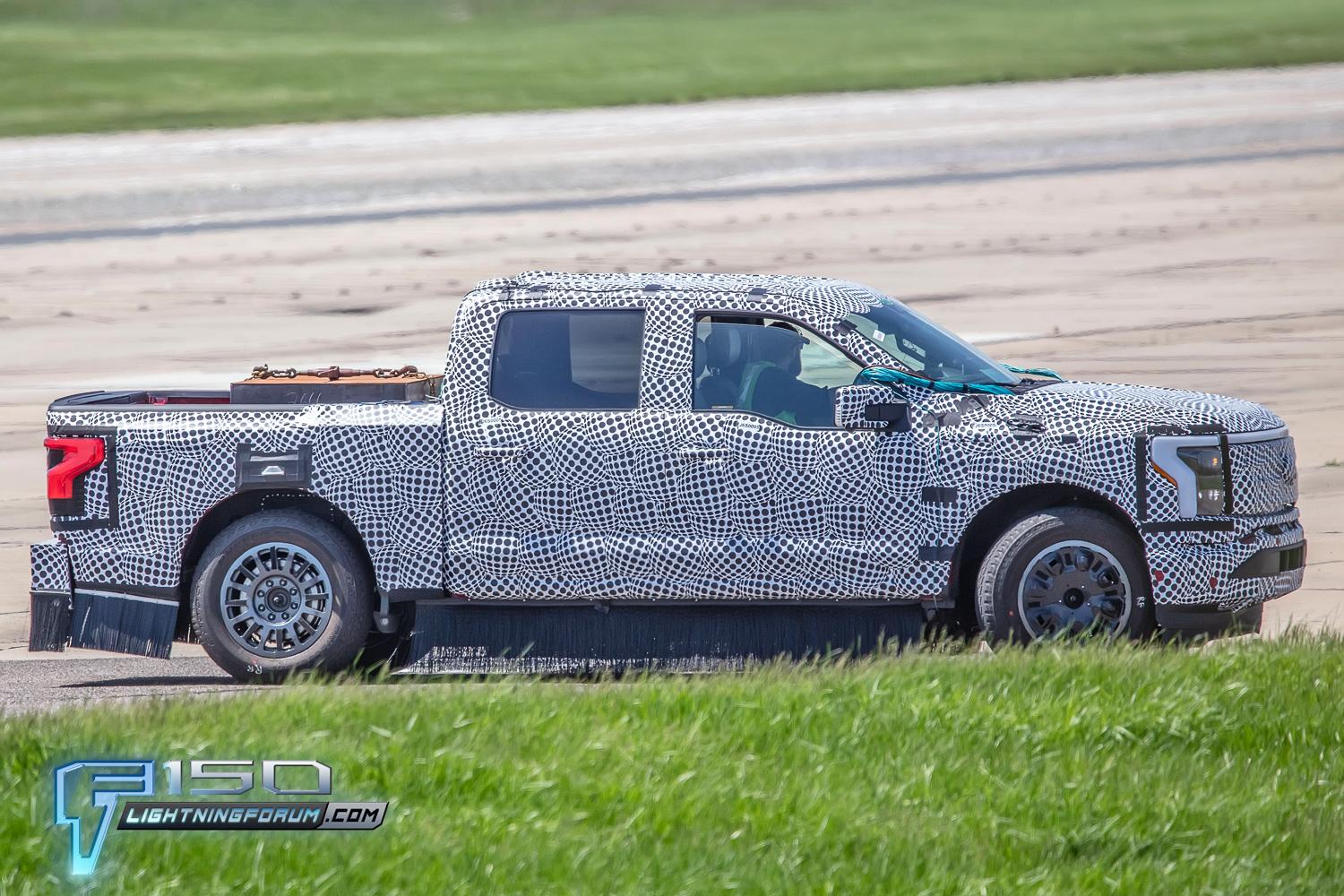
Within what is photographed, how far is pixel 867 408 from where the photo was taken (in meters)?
9.18

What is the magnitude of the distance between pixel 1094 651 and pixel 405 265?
2061 cm

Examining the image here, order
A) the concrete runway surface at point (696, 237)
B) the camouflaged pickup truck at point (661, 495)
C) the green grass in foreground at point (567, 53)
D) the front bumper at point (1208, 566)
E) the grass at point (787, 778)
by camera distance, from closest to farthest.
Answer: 1. the grass at point (787, 778)
2. the front bumper at point (1208, 566)
3. the camouflaged pickup truck at point (661, 495)
4. the concrete runway surface at point (696, 237)
5. the green grass in foreground at point (567, 53)

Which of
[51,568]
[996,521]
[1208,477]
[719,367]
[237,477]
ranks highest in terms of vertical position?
[719,367]

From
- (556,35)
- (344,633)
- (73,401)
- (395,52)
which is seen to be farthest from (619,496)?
(556,35)

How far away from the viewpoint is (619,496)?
30.7ft

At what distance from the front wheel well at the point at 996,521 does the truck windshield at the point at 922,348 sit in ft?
2.08

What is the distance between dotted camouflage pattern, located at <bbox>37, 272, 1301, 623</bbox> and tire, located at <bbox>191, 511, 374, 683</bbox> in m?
0.16

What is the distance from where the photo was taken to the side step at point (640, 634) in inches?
370

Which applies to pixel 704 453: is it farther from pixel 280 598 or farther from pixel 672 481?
pixel 280 598

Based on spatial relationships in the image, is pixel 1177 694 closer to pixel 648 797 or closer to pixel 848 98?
pixel 648 797

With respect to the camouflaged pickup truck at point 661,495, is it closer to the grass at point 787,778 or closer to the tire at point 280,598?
the tire at point 280,598

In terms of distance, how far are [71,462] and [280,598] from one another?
1.16 meters

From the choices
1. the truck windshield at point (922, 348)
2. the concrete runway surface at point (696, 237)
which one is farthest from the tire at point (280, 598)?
the truck windshield at point (922, 348)

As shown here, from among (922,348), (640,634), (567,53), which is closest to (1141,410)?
(922,348)
